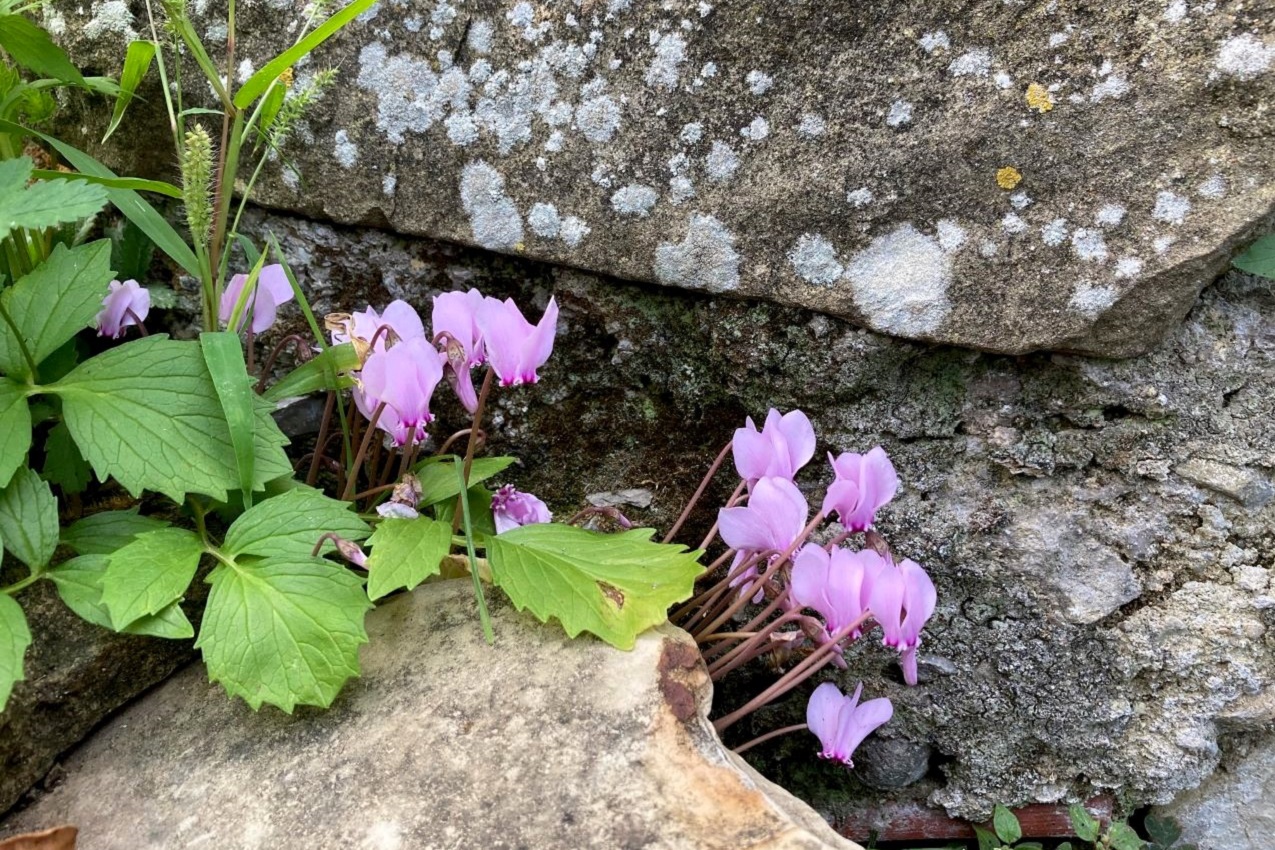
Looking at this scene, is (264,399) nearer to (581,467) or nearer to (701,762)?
(581,467)

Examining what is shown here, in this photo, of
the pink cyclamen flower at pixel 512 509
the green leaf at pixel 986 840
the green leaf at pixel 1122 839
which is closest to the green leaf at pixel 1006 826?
the green leaf at pixel 986 840

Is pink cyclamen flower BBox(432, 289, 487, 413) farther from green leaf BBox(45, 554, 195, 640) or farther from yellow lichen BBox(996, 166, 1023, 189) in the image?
yellow lichen BBox(996, 166, 1023, 189)

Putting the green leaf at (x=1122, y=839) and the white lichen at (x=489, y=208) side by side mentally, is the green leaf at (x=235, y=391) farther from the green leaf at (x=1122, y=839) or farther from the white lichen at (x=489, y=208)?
the green leaf at (x=1122, y=839)

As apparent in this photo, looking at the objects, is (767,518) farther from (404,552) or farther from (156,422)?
(156,422)

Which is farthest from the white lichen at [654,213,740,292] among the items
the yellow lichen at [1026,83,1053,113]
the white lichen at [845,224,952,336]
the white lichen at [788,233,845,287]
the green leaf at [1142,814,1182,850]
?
the green leaf at [1142,814,1182,850]

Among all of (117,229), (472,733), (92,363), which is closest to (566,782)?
(472,733)
